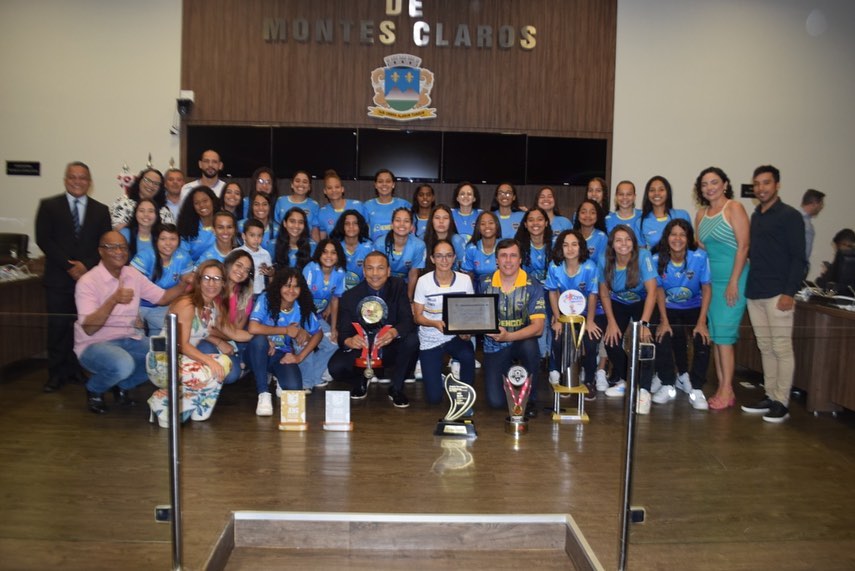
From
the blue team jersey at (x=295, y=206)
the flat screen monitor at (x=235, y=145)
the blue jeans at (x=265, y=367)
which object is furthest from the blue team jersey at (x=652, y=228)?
the flat screen monitor at (x=235, y=145)

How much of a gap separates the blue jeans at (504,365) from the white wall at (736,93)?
4.69 metres

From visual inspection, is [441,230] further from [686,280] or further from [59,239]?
[59,239]

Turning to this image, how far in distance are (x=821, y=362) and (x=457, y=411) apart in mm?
2119

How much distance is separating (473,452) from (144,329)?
2.02 metres

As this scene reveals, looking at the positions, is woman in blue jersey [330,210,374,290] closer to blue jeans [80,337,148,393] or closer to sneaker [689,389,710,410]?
blue jeans [80,337,148,393]

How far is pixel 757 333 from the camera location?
122 inches

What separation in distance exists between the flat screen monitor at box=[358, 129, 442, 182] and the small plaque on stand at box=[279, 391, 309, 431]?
4.71 metres

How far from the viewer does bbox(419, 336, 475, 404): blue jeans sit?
207 inches

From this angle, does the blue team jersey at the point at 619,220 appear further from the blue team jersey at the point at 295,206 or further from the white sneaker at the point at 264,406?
the white sneaker at the point at 264,406

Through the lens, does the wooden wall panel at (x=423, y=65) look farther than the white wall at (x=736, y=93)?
No

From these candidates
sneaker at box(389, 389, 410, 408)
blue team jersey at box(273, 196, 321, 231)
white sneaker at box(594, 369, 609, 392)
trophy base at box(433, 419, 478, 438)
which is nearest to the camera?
trophy base at box(433, 419, 478, 438)

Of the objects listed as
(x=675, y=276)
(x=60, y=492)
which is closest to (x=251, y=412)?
(x=60, y=492)

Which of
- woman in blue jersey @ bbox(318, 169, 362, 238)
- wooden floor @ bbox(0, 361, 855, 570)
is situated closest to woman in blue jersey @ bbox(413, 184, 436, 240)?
woman in blue jersey @ bbox(318, 169, 362, 238)

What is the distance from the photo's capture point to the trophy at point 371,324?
5312 mm
